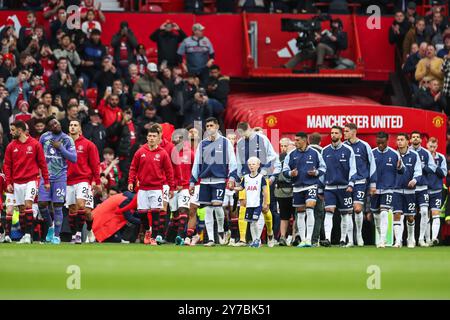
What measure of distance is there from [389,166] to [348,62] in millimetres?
9208

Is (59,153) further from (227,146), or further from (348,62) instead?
(348,62)

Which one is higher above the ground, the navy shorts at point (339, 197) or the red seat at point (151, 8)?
the red seat at point (151, 8)

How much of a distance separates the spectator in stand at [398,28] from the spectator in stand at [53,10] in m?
8.57

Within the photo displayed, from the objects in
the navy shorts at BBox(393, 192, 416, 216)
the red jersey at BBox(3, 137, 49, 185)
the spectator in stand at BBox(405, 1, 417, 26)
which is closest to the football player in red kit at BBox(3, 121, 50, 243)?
the red jersey at BBox(3, 137, 49, 185)

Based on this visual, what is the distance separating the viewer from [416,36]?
33.2 m

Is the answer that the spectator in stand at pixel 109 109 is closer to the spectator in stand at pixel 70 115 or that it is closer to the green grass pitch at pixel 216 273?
the spectator in stand at pixel 70 115

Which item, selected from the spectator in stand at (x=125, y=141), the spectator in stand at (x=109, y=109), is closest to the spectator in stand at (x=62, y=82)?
the spectator in stand at (x=109, y=109)

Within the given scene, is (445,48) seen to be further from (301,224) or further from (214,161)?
(214,161)

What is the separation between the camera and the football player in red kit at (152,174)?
22844 millimetres

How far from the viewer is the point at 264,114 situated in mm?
27297

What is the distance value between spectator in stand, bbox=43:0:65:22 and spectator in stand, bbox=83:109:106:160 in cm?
415

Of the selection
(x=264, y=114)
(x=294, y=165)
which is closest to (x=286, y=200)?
(x=294, y=165)
